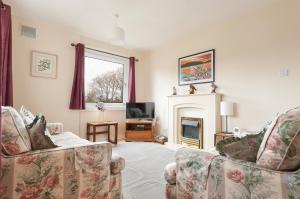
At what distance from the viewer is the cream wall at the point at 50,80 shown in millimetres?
3312

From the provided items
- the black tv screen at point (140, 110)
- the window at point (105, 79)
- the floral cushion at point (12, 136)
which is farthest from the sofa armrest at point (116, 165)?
the black tv screen at point (140, 110)

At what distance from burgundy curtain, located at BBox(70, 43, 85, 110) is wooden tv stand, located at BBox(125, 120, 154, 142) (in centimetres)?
131

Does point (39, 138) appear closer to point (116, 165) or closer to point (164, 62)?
point (116, 165)

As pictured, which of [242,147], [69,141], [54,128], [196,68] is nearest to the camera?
[242,147]

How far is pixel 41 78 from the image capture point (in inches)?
140

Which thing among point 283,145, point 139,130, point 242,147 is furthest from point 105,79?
point 283,145

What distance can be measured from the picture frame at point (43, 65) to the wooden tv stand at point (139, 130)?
2102 mm

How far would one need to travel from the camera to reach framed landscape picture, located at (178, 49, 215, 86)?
3.76 meters

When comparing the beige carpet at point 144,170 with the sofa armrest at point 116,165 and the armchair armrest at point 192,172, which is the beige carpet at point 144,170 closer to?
the sofa armrest at point 116,165

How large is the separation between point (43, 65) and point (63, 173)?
2921 mm

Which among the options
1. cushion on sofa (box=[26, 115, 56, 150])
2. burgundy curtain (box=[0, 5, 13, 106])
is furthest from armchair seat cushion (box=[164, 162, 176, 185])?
burgundy curtain (box=[0, 5, 13, 106])

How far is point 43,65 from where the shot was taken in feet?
11.7

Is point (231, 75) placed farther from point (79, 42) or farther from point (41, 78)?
point (41, 78)

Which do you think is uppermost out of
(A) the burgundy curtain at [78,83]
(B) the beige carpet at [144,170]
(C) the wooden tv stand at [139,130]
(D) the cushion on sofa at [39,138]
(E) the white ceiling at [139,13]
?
(E) the white ceiling at [139,13]
